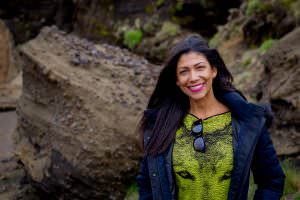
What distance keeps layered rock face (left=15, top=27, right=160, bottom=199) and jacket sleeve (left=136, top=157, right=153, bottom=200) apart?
182 centimetres

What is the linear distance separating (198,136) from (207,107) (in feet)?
0.65

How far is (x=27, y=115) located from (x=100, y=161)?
4.57 ft

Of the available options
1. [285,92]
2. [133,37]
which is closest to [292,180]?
[285,92]

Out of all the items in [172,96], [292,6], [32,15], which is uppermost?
[292,6]

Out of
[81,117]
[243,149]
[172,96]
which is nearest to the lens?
[243,149]

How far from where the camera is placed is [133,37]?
12578mm

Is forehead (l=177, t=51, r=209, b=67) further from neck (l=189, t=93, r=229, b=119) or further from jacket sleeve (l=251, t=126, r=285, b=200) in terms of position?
jacket sleeve (l=251, t=126, r=285, b=200)

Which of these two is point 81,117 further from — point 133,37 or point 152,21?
point 152,21

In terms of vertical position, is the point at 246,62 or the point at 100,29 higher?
the point at 246,62

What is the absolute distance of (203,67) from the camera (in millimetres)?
2195

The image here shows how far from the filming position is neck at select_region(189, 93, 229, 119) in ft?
7.43

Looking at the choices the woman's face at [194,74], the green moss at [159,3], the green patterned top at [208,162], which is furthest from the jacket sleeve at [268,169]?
the green moss at [159,3]

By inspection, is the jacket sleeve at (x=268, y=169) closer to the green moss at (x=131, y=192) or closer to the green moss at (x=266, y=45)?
the green moss at (x=131, y=192)

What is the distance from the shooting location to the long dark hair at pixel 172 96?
220cm
